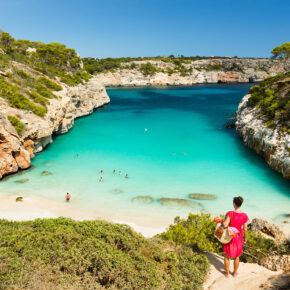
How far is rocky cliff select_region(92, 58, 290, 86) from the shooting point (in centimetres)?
10431

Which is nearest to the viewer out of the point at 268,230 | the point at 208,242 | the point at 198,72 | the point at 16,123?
the point at 208,242

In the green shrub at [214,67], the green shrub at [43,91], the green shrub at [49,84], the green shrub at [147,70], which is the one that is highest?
the green shrub at [214,67]

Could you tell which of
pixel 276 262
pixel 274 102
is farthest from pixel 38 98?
pixel 276 262

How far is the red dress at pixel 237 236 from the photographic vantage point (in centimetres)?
566

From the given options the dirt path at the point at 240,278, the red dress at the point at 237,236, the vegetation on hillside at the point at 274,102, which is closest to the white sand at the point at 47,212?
the dirt path at the point at 240,278

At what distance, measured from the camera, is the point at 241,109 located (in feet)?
106

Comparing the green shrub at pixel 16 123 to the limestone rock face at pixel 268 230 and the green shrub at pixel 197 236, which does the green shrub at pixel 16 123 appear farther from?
the limestone rock face at pixel 268 230

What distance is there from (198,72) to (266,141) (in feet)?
330

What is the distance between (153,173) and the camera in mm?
20734

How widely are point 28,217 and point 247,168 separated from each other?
18950 mm

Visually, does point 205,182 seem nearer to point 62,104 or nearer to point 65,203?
point 65,203

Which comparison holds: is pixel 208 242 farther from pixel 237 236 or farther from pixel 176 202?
pixel 176 202

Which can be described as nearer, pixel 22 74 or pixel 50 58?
pixel 22 74

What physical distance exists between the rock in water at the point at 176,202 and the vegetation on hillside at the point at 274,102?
1180cm
